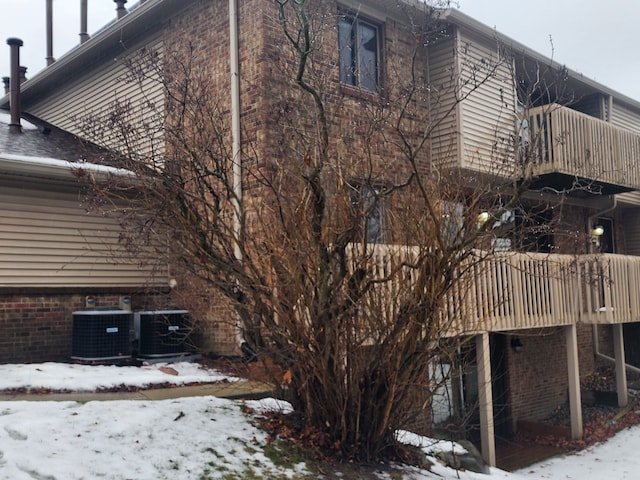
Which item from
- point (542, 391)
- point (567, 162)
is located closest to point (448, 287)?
point (567, 162)

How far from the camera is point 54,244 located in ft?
33.6

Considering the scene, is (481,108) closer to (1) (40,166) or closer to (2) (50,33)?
(1) (40,166)

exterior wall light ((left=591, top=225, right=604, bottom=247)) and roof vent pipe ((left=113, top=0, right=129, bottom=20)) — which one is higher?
roof vent pipe ((left=113, top=0, right=129, bottom=20))

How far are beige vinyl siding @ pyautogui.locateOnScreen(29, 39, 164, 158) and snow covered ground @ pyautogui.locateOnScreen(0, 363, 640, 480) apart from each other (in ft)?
18.6

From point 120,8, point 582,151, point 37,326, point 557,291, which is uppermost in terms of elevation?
point 120,8

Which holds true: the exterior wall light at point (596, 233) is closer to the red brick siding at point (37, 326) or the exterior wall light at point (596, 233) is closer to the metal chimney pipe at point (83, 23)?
the red brick siding at point (37, 326)

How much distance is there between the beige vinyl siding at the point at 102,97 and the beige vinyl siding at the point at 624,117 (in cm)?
1199

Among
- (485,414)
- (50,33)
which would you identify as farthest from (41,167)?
(50,33)

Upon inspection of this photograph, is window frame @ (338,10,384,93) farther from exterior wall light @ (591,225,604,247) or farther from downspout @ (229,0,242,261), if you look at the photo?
exterior wall light @ (591,225,604,247)

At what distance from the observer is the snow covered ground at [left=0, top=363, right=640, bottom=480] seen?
4.96 metres

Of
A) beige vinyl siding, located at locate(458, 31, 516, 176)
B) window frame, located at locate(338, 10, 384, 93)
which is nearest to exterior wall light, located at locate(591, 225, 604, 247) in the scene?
beige vinyl siding, located at locate(458, 31, 516, 176)

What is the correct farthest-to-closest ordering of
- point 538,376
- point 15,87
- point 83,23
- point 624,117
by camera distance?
point 624,117
point 83,23
point 538,376
point 15,87

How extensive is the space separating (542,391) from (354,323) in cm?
931

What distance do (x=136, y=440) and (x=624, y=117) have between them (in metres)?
16.6
